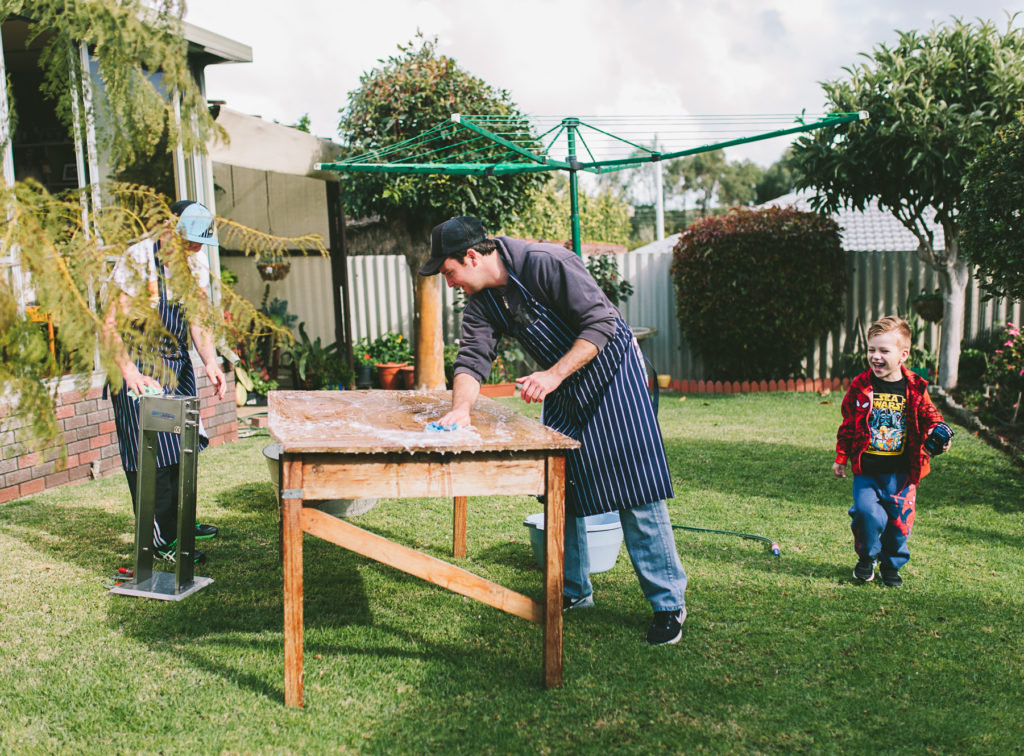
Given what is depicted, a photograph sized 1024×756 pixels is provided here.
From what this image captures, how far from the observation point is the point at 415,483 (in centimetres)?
274

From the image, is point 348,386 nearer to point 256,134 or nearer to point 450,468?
point 256,134


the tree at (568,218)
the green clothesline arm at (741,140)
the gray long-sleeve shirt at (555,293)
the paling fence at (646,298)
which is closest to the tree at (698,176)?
the tree at (568,218)

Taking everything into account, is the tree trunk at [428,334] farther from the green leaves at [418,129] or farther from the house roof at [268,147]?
the house roof at [268,147]

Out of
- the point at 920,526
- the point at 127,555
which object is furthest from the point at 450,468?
the point at 920,526

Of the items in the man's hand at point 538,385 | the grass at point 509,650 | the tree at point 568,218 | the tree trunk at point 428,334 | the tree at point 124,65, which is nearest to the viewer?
the tree at point 124,65

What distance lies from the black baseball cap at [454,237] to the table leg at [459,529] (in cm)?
151

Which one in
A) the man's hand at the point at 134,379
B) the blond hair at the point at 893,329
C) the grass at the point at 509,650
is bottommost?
the grass at the point at 509,650

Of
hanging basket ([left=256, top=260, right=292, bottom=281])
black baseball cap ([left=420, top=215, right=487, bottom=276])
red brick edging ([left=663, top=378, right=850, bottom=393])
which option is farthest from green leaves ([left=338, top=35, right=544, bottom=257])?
black baseball cap ([left=420, top=215, right=487, bottom=276])

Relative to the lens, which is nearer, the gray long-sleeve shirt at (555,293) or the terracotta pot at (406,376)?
the gray long-sleeve shirt at (555,293)

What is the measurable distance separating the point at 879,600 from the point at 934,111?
7.10 meters

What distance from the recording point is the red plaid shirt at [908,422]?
373 centimetres

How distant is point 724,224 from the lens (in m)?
10.5

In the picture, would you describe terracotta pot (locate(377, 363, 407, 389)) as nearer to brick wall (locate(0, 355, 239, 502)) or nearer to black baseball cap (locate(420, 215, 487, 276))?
brick wall (locate(0, 355, 239, 502))

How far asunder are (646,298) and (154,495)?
8.88 metres
